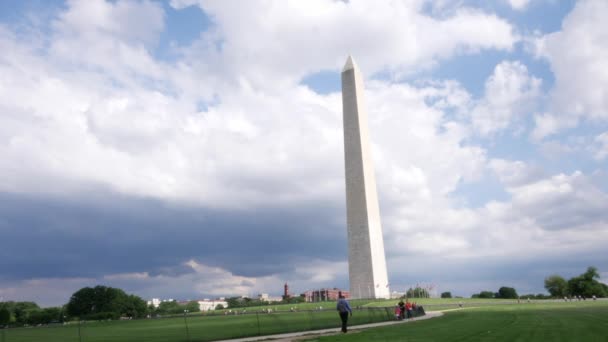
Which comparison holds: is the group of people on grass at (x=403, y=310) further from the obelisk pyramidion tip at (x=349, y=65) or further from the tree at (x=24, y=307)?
the tree at (x=24, y=307)

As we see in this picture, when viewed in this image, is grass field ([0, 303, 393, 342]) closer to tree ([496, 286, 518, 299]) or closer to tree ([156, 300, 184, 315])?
tree ([156, 300, 184, 315])

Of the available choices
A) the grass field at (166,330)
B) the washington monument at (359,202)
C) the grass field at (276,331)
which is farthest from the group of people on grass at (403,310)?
the washington monument at (359,202)

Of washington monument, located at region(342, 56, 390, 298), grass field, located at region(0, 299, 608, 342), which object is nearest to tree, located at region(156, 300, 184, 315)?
washington monument, located at region(342, 56, 390, 298)

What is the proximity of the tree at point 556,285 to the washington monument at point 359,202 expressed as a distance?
→ 64016mm

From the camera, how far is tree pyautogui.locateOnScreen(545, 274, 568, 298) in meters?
108

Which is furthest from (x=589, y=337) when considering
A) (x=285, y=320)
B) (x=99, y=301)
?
(x=99, y=301)

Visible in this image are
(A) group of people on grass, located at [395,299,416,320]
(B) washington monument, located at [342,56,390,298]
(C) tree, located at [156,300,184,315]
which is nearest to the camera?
(A) group of people on grass, located at [395,299,416,320]

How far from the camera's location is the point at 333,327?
27.3 m

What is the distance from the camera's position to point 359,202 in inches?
2389

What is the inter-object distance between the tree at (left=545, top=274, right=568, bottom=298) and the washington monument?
64.0 meters

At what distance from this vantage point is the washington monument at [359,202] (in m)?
59.9

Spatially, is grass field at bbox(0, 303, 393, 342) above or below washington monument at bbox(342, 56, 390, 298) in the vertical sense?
below

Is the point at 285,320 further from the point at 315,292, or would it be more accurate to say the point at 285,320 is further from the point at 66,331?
the point at 315,292

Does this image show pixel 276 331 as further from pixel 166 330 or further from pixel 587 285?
pixel 587 285
